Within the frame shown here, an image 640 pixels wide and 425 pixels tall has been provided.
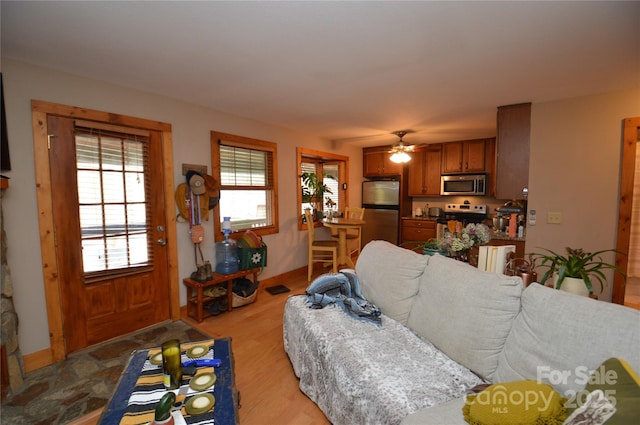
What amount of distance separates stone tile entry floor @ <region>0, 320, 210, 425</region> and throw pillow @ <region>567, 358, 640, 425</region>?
8.54 ft

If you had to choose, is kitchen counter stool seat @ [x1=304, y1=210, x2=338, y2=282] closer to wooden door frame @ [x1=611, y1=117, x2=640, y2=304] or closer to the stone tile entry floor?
the stone tile entry floor

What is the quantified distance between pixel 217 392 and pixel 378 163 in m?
5.26

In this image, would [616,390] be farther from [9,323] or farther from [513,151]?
[9,323]

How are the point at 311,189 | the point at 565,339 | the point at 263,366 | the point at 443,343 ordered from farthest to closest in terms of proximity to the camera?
1. the point at 311,189
2. the point at 263,366
3. the point at 443,343
4. the point at 565,339

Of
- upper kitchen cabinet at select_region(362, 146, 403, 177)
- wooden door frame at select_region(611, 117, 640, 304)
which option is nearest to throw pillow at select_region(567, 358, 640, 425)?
wooden door frame at select_region(611, 117, 640, 304)

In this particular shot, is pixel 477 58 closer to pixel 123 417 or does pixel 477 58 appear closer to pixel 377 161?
pixel 123 417

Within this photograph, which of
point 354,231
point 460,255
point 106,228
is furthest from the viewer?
point 354,231

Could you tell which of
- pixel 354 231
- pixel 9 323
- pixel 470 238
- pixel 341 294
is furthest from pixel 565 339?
pixel 354 231

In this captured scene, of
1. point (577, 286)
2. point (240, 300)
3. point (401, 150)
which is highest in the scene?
point (401, 150)

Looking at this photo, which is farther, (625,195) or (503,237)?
(503,237)

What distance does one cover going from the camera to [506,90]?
273 centimetres

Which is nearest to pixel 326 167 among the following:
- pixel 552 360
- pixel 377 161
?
pixel 377 161

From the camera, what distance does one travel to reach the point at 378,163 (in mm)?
5938

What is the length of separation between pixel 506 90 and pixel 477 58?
3.05 feet
